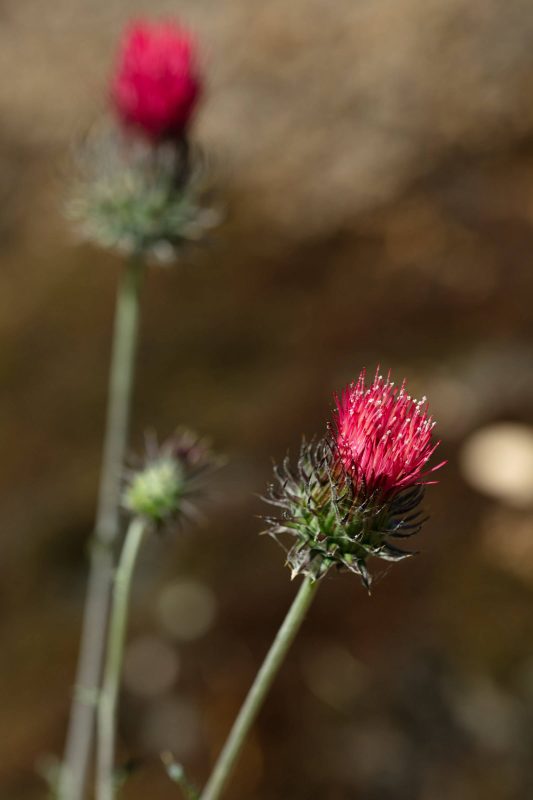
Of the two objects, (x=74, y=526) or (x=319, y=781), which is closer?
(x=319, y=781)

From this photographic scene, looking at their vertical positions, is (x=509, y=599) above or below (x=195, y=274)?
below

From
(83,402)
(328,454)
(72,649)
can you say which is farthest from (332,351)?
(328,454)

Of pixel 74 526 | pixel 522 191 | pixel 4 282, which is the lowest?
pixel 74 526

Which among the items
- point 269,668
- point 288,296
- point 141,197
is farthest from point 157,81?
point 288,296

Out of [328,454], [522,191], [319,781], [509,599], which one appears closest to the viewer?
[328,454]

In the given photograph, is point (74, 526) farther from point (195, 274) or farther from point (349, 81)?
point (349, 81)

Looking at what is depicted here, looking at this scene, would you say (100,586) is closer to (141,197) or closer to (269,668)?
(141,197)

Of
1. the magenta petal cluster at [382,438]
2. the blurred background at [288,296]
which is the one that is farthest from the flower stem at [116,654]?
the blurred background at [288,296]

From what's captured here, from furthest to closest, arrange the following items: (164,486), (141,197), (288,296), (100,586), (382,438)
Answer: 1. (288,296)
2. (100,586)
3. (141,197)
4. (164,486)
5. (382,438)

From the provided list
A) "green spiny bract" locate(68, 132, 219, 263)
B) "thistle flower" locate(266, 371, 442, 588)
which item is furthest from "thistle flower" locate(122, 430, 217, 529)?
"green spiny bract" locate(68, 132, 219, 263)
